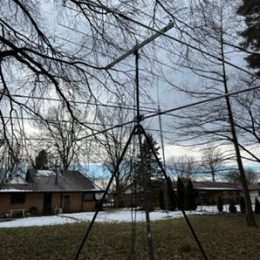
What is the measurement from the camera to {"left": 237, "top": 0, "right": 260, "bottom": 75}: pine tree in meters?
7.39

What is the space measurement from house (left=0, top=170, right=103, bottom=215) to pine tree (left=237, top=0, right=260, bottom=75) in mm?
16793

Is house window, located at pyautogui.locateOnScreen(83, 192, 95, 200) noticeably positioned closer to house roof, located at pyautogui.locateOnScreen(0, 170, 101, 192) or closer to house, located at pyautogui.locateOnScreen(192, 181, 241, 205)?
house roof, located at pyautogui.locateOnScreen(0, 170, 101, 192)

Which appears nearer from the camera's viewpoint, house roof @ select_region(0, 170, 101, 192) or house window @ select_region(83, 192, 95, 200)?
house roof @ select_region(0, 170, 101, 192)

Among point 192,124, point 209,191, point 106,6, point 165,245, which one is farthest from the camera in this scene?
point 209,191

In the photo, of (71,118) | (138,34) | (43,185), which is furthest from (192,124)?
(43,185)

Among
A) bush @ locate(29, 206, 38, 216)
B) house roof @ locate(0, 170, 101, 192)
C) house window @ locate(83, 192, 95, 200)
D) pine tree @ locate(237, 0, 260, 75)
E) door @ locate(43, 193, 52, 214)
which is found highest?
pine tree @ locate(237, 0, 260, 75)

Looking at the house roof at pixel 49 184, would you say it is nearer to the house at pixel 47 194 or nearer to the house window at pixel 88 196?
the house at pixel 47 194

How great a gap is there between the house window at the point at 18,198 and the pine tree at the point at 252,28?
20.3 m

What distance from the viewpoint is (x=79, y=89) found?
7109 millimetres

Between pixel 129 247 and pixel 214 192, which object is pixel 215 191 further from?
pixel 129 247

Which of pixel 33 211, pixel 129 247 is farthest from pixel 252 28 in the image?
pixel 33 211

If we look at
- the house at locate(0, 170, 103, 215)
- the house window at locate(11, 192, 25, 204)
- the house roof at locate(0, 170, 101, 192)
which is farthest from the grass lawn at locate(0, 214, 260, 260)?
the house roof at locate(0, 170, 101, 192)

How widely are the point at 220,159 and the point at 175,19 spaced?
12686mm

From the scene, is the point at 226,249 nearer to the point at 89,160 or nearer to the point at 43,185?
the point at 89,160
